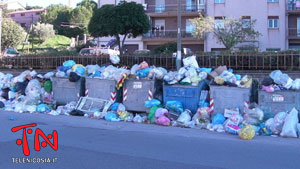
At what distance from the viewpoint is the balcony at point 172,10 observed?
111 feet

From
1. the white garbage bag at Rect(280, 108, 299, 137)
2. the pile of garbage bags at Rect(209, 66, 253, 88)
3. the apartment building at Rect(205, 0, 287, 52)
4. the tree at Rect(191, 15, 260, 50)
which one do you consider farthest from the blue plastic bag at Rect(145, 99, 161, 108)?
the apartment building at Rect(205, 0, 287, 52)

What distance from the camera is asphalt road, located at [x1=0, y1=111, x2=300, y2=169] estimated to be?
602cm

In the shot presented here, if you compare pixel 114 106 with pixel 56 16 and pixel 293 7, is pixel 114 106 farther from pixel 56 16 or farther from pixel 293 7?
pixel 56 16

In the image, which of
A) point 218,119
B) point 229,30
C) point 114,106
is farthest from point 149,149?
point 229,30

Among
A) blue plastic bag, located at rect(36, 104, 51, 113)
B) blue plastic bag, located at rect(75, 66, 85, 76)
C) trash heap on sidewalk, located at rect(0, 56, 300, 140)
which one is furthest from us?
blue plastic bag, located at rect(75, 66, 85, 76)

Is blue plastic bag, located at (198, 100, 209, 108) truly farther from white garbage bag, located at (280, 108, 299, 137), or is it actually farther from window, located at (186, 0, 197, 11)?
window, located at (186, 0, 197, 11)

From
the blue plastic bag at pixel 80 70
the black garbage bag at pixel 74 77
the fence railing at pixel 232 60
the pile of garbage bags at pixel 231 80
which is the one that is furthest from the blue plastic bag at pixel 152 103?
the fence railing at pixel 232 60

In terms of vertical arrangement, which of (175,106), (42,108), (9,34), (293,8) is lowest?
(42,108)

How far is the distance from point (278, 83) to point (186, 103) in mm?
2952

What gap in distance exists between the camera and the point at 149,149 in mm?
7152

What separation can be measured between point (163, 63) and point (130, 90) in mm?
4109


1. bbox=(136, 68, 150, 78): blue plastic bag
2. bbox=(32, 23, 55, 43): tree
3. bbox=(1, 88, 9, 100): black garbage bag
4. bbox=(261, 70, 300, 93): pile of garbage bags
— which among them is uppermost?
bbox=(32, 23, 55, 43): tree

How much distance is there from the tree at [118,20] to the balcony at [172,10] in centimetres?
1303

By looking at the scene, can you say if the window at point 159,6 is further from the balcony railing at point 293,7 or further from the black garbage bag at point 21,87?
the black garbage bag at point 21,87
